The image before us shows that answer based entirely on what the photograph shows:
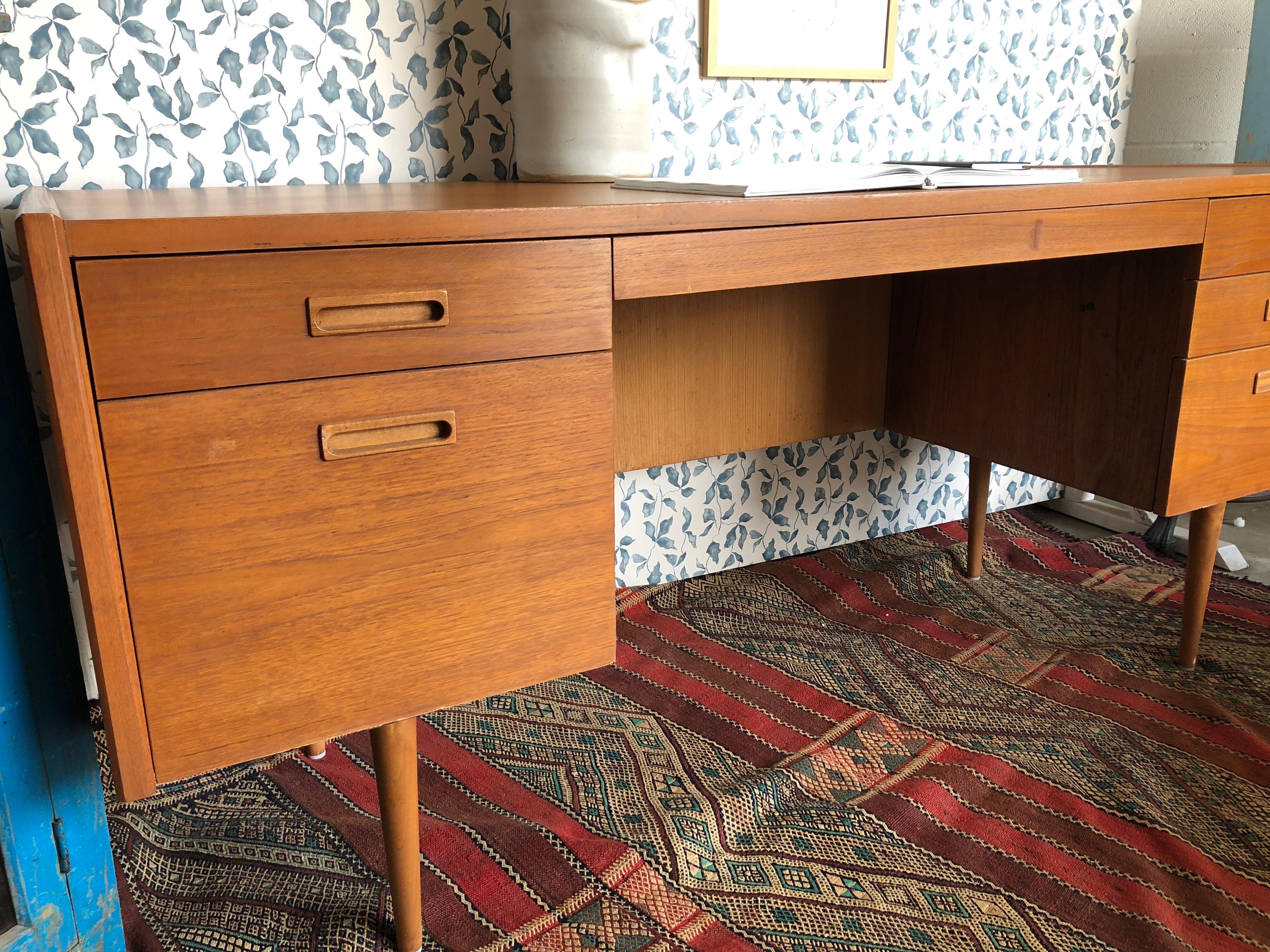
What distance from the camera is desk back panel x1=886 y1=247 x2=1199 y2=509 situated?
4.64 feet

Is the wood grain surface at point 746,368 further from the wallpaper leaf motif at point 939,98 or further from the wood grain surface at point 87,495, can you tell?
the wood grain surface at point 87,495

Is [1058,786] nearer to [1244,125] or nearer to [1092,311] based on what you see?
[1092,311]

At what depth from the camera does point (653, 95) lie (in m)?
1.56

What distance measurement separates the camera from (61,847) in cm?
95

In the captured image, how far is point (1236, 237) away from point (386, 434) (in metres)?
1.18

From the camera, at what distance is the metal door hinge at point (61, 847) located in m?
0.94

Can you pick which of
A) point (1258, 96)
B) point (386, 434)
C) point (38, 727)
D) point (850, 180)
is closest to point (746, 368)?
point (850, 180)

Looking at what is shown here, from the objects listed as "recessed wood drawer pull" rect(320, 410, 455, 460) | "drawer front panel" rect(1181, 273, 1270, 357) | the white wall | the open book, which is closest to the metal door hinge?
"recessed wood drawer pull" rect(320, 410, 455, 460)

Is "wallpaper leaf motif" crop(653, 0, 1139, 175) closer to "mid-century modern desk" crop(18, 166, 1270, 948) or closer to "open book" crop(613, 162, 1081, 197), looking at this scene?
"open book" crop(613, 162, 1081, 197)

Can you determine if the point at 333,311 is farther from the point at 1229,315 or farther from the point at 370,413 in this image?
the point at 1229,315

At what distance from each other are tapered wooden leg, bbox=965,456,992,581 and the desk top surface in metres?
0.70

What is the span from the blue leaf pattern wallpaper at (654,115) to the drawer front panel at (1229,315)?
2.20ft

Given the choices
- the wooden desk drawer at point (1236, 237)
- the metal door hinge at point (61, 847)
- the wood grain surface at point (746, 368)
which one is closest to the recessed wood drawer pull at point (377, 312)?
the metal door hinge at point (61, 847)

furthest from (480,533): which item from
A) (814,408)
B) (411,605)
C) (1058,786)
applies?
(814,408)
